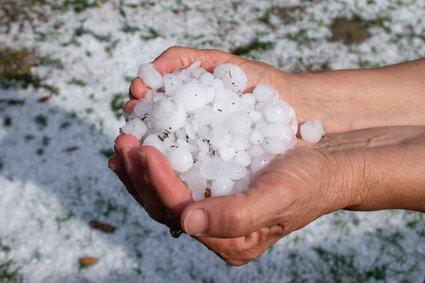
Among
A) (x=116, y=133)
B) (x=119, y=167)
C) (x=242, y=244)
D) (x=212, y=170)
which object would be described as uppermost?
(x=212, y=170)

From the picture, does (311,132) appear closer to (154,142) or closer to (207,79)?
(207,79)

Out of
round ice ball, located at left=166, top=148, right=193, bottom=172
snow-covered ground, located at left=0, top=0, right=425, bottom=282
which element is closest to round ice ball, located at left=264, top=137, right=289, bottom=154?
round ice ball, located at left=166, top=148, right=193, bottom=172

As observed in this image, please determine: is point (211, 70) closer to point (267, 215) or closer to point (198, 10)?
point (267, 215)

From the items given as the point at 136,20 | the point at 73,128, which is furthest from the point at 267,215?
the point at 136,20

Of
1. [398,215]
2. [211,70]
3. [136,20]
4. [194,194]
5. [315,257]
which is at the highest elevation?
[211,70]

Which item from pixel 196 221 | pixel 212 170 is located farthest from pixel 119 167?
pixel 196 221

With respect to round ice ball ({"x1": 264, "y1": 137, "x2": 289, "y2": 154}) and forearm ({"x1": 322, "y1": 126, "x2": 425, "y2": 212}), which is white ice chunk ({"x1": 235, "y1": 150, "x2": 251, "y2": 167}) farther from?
forearm ({"x1": 322, "y1": 126, "x2": 425, "y2": 212})
